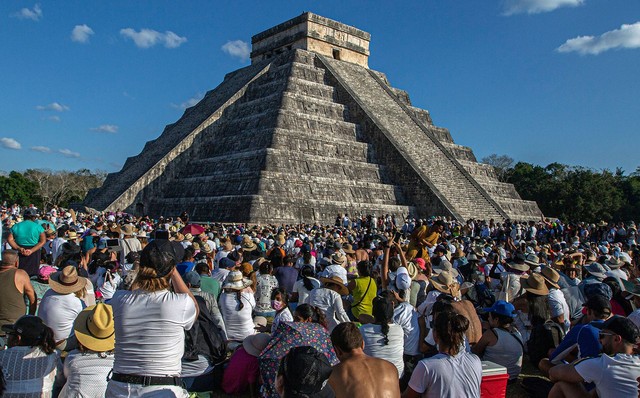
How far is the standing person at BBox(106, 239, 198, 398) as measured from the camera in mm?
3088

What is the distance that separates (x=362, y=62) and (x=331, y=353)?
34108 millimetres

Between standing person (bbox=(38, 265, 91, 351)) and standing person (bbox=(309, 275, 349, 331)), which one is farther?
standing person (bbox=(309, 275, 349, 331))

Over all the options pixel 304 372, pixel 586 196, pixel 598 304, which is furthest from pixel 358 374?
pixel 586 196

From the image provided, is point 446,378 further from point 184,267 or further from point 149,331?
point 184,267

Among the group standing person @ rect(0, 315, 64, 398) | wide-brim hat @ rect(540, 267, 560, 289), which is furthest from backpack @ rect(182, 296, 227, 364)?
wide-brim hat @ rect(540, 267, 560, 289)

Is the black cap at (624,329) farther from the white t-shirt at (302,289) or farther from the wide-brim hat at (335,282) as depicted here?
the white t-shirt at (302,289)

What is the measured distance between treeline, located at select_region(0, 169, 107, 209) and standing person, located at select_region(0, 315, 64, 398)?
45.7 m

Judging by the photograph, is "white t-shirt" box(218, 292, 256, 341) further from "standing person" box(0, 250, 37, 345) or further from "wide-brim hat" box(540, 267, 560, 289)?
"wide-brim hat" box(540, 267, 560, 289)

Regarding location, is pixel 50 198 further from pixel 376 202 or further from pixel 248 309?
pixel 248 309

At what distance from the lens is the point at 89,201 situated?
2919 centimetres

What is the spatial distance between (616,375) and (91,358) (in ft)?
12.0

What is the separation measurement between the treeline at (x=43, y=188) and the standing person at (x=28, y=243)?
40.8 metres

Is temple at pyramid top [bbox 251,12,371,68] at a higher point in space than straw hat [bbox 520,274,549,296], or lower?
higher

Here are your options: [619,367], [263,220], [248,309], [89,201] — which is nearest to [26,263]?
[248,309]
